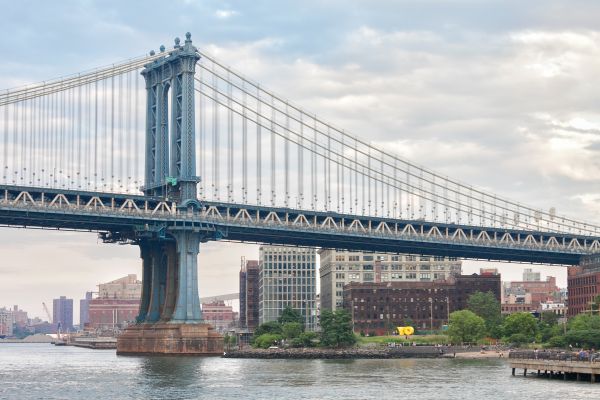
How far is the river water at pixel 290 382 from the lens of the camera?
101 m

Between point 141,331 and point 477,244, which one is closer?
point 141,331

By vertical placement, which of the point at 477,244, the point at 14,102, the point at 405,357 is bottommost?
the point at 405,357

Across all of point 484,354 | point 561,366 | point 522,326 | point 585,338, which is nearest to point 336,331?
point 484,354

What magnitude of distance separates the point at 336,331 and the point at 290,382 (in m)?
75.3

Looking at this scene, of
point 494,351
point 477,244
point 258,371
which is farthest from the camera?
point 477,244

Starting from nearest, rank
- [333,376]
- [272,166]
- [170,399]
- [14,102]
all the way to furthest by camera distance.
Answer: [170,399], [333,376], [14,102], [272,166]

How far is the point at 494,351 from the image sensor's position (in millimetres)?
181375

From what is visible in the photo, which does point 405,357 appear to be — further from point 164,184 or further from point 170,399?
point 170,399

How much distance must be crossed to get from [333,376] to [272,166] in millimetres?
49052

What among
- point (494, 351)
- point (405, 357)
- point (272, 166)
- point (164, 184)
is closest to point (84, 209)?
point (164, 184)

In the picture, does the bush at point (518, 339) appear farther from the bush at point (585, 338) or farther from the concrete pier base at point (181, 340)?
the concrete pier base at point (181, 340)

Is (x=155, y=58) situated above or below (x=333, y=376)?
above

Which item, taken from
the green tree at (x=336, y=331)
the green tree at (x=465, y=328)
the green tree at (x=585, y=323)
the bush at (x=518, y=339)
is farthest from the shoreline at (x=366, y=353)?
the green tree at (x=585, y=323)

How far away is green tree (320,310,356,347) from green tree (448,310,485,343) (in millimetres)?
16560
